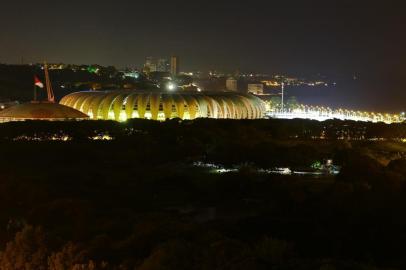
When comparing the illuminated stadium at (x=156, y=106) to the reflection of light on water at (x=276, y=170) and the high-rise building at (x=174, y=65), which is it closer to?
the reflection of light on water at (x=276, y=170)

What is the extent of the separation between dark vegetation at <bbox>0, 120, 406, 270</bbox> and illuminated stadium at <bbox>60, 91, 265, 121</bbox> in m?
8.72

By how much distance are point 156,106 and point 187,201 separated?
3038 cm

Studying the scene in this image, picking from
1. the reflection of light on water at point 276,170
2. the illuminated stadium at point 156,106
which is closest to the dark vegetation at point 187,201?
the reflection of light on water at point 276,170

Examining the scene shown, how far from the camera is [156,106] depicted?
55625 millimetres

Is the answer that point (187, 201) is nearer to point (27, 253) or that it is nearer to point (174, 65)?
point (27, 253)

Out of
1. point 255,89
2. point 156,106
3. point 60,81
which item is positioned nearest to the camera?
point 156,106

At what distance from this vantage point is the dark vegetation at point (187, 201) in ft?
44.0

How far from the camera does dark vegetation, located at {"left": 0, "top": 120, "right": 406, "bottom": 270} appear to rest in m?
13.4

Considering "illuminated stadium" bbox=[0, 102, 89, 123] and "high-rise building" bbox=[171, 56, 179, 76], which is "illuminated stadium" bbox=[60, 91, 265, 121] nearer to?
"illuminated stadium" bbox=[0, 102, 89, 123]

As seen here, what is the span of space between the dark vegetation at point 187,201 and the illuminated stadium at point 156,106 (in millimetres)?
8721

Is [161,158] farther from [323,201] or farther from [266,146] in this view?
[323,201]

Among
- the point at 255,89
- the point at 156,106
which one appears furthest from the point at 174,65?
the point at 156,106

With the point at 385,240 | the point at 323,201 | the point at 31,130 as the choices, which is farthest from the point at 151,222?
the point at 31,130

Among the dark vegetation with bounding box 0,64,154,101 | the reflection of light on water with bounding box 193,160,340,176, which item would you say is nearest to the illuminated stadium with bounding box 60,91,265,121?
the reflection of light on water with bounding box 193,160,340,176
